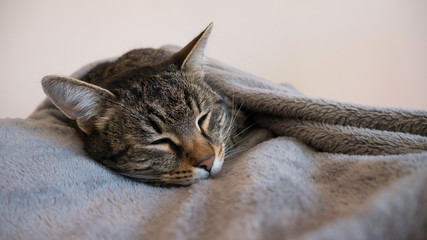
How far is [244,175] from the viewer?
26.7 inches

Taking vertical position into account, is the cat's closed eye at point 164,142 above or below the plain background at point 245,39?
below

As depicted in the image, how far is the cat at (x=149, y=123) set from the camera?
906mm

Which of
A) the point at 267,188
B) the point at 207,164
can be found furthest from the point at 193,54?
the point at 267,188

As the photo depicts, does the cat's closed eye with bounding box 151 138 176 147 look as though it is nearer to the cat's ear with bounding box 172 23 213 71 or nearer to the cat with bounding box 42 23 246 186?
the cat with bounding box 42 23 246 186

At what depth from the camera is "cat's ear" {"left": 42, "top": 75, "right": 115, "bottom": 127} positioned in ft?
2.91

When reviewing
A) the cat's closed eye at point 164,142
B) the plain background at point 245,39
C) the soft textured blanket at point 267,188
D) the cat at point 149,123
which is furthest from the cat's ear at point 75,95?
the plain background at point 245,39

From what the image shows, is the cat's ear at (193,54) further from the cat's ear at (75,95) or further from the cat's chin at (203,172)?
the cat's chin at (203,172)

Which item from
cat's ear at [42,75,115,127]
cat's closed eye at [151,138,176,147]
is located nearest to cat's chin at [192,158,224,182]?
cat's closed eye at [151,138,176,147]

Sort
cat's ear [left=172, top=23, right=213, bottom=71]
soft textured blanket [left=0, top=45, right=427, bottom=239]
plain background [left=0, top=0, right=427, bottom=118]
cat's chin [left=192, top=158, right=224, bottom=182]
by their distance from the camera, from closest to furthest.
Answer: soft textured blanket [left=0, top=45, right=427, bottom=239] < cat's chin [left=192, top=158, right=224, bottom=182] < cat's ear [left=172, top=23, right=213, bottom=71] < plain background [left=0, top=0, right=427, bottom=118]

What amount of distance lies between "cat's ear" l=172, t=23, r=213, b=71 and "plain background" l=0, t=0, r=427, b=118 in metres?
1.27

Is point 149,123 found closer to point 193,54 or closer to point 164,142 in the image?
point 164,142

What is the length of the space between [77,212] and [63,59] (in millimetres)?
2129

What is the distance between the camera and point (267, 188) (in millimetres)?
573

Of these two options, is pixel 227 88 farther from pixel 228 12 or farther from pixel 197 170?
pixel 228 12
